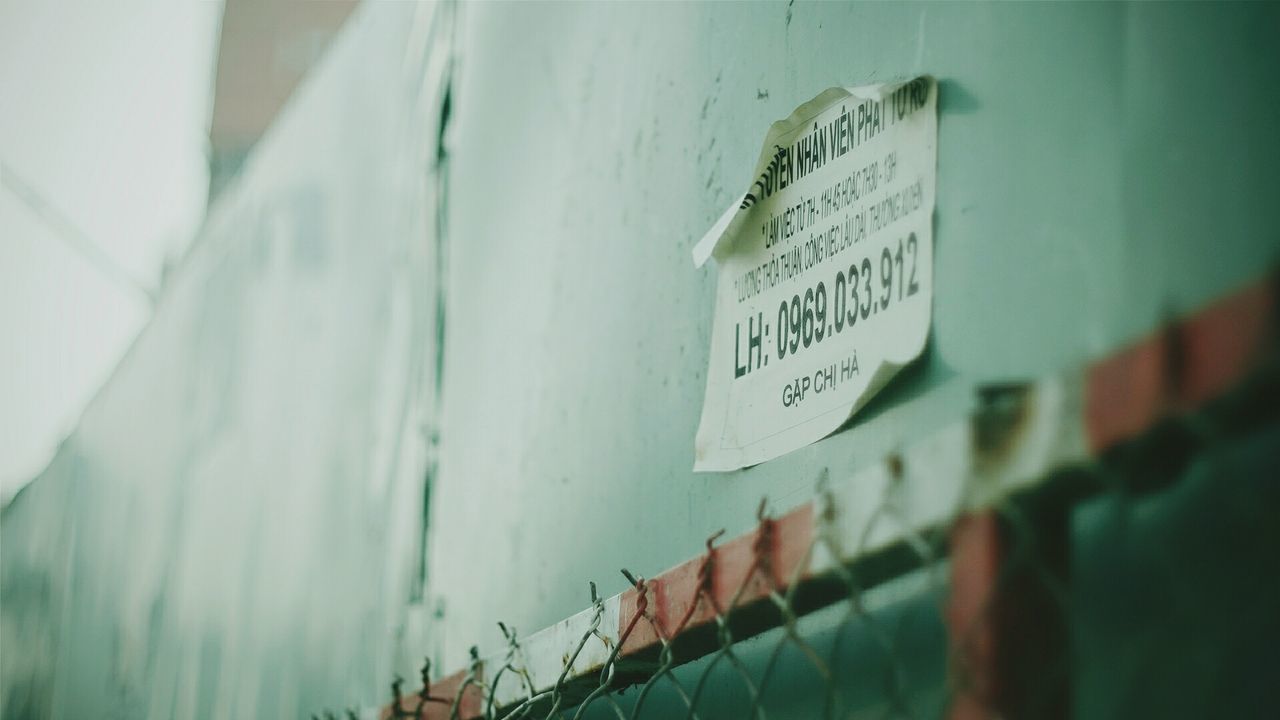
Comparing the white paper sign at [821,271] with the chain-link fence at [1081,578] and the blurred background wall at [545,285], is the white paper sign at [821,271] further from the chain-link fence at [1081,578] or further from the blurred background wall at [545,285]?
the chain-link fence at [1081,578]

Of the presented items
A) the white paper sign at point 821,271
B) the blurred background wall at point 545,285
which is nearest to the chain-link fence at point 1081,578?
the blurred background wall at point 545,285

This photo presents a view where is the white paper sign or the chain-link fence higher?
the white paper sign

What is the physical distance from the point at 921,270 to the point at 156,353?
16.7 ft

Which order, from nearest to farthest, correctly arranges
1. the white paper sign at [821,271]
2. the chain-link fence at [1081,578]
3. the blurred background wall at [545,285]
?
1. the chain-link fence at [1081,578]
2. the blurred background wall at [545,285]
3. the white paper sign at [821,271]

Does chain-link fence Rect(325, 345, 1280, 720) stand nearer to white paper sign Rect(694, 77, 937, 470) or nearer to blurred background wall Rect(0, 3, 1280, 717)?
blurred background wall Rect(0, 3, 1280, 717)

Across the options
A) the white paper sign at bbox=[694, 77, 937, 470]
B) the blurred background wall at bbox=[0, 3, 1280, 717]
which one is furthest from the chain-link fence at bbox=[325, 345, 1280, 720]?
the white paper sign at bbox=[694, 77, 937, 470]

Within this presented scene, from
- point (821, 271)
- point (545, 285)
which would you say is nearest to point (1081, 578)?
point (821, 271)

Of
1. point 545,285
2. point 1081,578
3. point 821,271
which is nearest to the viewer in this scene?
point 1081,578

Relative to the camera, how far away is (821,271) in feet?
4.43

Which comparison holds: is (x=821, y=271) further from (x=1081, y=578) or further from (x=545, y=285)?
(x=545, y=285)

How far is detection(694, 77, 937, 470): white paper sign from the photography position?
121 centimetres

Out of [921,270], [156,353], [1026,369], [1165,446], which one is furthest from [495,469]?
[156,353]

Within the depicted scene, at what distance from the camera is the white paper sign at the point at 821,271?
1.21m

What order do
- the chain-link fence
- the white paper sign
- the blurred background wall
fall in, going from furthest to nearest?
the white paper sign → the blurred background wall → the chain-link fence
